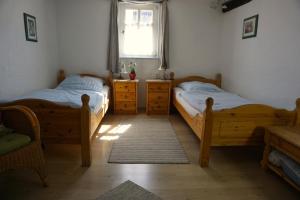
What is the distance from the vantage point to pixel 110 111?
4246mm

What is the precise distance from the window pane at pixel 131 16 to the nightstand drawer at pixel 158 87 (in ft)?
4.40

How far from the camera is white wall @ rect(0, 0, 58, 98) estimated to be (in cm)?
247

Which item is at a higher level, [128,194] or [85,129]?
[85,129]

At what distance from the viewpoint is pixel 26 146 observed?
1.66 metres

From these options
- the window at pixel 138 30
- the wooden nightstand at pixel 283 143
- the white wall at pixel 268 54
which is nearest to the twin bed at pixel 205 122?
the wooden nightstand at pixel 283 143

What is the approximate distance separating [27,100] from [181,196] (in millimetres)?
1697

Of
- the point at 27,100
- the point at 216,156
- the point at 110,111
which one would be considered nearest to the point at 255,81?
the point at 216,156

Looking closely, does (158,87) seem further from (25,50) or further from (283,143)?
(283,143)

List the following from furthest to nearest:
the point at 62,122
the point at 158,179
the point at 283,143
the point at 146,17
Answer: the point at 146,17 → the point at 62,122 → the point at 158,179 → the point at 283,143

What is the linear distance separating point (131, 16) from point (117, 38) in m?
0.56

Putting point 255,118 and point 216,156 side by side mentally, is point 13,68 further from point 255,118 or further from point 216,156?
point 255,118

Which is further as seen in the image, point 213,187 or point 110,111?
point 110,111

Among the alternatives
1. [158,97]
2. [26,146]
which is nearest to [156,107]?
[158,97]

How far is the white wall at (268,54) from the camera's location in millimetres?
2418
